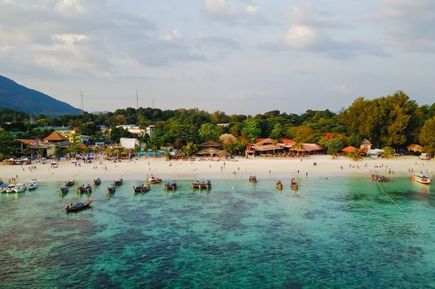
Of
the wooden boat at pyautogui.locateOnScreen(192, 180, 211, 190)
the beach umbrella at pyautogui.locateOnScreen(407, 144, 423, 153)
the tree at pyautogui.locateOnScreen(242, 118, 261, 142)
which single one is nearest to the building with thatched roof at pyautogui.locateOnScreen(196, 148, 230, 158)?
the tree at pyautogui.locateOnScreen(242, 118, 261, 142)

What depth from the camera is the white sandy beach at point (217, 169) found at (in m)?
50.6

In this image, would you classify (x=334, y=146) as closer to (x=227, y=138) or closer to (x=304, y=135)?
(x=304, y=135)

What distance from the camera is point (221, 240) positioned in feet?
86.5

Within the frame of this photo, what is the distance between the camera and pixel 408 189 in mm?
43250

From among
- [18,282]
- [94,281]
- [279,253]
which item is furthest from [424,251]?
[18,282]

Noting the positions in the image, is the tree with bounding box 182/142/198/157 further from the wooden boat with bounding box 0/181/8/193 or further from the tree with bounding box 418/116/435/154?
the tree with bounding box 418/116/435/154

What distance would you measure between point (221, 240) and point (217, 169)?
28.3m

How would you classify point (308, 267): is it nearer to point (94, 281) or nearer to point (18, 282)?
point (94, 281)

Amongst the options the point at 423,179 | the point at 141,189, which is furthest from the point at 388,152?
the point at 141,189

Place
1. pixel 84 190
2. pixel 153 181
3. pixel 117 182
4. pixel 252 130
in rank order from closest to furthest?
pixel 84 190
pixel 117 182
pixel 153 181
pixel 252 130

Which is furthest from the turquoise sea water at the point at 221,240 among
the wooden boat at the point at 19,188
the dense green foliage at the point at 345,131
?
the dense green foliage at the point at 345,131

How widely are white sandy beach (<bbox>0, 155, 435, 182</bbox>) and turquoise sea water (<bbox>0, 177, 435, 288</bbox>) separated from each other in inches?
375

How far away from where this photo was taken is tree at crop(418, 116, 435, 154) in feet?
205

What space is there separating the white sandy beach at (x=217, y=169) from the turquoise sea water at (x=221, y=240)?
9.52m
